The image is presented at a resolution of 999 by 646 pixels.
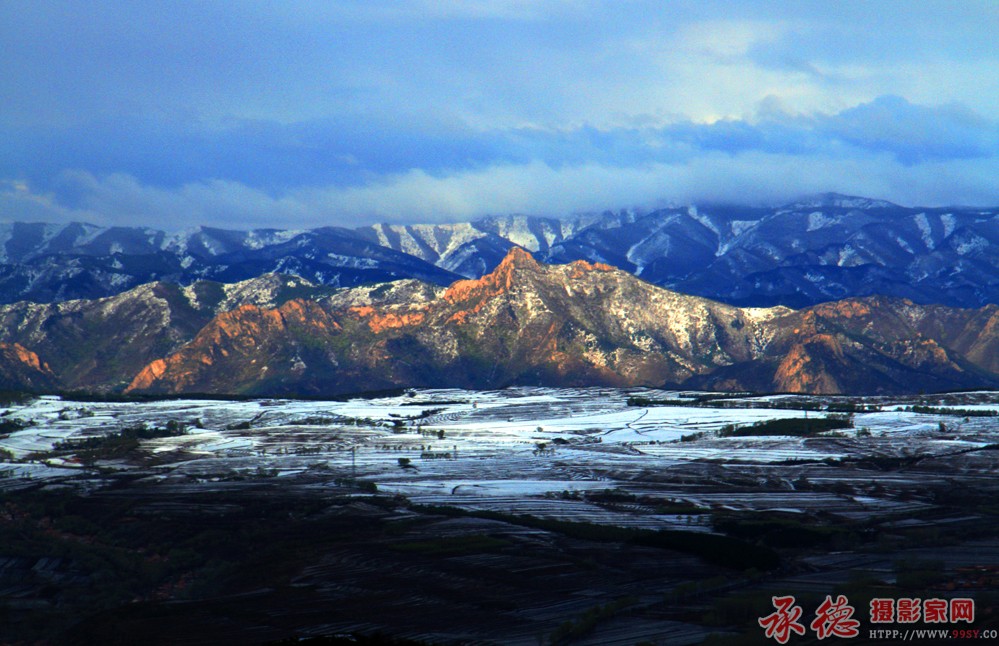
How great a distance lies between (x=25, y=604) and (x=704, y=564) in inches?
2409

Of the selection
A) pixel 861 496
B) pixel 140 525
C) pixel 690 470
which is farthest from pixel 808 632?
pixel 690 470

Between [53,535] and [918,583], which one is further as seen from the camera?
[53,535]

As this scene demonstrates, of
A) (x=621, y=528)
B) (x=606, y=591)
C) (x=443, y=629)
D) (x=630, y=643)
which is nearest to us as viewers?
(x=630, y=643)

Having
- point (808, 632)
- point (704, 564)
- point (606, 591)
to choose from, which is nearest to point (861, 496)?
point (704, 564)

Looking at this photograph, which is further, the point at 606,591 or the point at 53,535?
the point at 53,535

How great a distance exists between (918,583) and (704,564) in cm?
2076

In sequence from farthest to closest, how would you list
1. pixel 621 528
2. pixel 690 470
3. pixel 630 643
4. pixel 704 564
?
pixel 690 470, pixel 621 528, pixel 704 564, pixel 630 643

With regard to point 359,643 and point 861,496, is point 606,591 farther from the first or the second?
point 861,496

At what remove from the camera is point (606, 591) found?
9938cm

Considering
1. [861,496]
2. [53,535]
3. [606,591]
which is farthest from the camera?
[861,496]

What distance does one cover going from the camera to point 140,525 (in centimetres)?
13750

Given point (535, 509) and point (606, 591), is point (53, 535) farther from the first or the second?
point (606, 591)

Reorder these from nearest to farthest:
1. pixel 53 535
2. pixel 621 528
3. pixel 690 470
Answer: pixel 621 528
pixel 53 535
pixel 690 470

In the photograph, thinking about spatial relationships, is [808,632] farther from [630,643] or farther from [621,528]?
[621,528]
